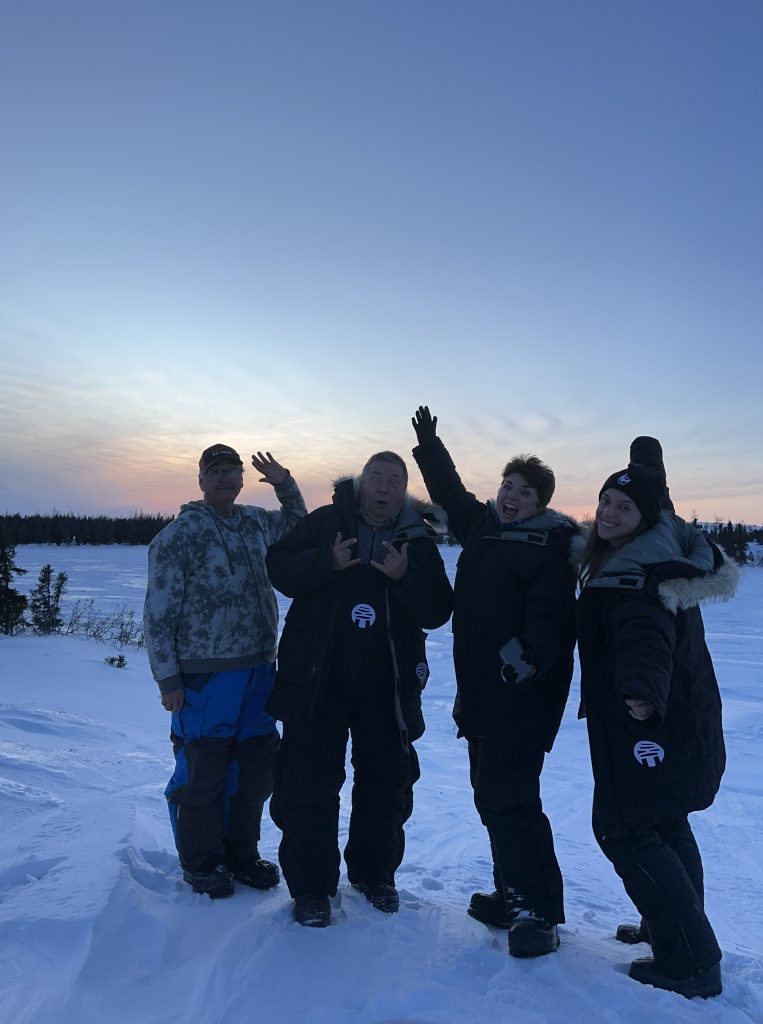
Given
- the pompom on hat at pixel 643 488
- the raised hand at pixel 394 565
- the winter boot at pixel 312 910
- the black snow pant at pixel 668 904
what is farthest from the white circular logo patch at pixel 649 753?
the winter boot at pixel 312 910

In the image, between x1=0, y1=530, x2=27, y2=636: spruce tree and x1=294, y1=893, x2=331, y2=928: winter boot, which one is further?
x1=0, y1=530, x2=27, y2=636: spruce tree

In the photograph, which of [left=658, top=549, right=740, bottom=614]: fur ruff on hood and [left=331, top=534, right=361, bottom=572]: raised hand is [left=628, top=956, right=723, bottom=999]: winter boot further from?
[left=331, top=534, right=361, bottom=572]: raised hand

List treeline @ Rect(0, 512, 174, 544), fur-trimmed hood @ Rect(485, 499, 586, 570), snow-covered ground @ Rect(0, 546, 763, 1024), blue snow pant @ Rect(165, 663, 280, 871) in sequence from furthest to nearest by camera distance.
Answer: treeline @ Rect(0, 512, 174, 544), blue snow pant @ Rect(165, 663, 280, 871), fur-trimmed hood @ Rect(485, 499, 586, 570), snow-covered ground @ Rect(0, 546, 763, 1024)

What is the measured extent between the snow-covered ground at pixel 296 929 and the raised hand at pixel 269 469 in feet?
6.74

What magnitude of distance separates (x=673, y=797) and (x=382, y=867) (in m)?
1.41

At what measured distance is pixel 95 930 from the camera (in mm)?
2867

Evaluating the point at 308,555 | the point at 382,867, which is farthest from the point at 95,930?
the point at 308,555

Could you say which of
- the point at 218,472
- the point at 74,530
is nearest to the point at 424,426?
the point at 218,472

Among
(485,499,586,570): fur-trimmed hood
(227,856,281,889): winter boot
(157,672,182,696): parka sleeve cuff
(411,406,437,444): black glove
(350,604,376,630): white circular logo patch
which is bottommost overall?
(227,856,281,889): winter boot

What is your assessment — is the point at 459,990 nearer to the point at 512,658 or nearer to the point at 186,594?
the point at 512,658

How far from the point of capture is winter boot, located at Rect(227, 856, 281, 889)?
3.46 m

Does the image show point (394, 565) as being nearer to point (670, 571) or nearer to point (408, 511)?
point (408, 511)

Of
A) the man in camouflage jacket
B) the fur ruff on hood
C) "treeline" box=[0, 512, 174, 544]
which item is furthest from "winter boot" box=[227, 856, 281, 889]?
"treeline" box=[0, 512, 174, 544]

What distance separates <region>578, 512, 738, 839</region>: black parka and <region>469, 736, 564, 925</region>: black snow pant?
0.85 ft
